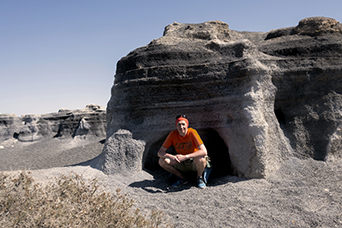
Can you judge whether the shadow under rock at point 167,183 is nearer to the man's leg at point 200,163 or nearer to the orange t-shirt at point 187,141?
the man's leg at point 200,163

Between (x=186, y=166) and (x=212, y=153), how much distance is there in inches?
45.8

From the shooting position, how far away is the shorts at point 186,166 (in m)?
4.29

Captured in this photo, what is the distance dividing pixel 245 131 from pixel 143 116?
192 cm

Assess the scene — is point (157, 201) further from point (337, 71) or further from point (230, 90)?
point (337, 71)

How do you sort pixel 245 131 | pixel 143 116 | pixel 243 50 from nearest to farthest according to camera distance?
pixel 245 131 → pixel 243 50 → pixel 143 116

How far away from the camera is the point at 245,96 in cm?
434

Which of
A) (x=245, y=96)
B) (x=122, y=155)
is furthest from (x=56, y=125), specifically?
(x=245, y=96)

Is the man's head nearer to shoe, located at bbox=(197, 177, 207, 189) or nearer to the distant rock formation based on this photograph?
shoe, located at bbox=(197, 177, 207, 189)

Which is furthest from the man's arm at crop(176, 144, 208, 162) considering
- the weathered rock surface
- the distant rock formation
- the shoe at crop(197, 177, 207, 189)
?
the distant rock formation

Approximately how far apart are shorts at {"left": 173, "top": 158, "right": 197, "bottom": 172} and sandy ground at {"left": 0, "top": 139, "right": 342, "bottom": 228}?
10.0 inches

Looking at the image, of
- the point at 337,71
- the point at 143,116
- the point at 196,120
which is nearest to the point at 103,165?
the point at 143,116

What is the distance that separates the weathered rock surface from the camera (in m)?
4.39

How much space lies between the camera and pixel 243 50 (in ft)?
15.1

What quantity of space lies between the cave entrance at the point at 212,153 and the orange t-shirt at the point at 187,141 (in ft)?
2.89
